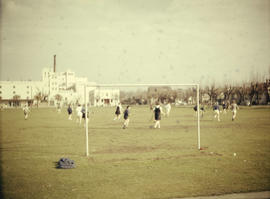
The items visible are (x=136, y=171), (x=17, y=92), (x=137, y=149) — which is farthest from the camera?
(x=17, y=92)

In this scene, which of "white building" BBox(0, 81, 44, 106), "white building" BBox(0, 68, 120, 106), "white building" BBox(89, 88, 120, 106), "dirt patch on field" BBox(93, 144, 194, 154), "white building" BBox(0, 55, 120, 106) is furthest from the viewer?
"white building" BBox(0, 55, 120, 106)

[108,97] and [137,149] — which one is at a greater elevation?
[108,97]

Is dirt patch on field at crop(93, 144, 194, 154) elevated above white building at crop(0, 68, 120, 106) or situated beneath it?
situated beneath

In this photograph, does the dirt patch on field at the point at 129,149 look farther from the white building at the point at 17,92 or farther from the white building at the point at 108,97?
the white building at the point at 17,92

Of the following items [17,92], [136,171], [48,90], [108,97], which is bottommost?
[136,171]

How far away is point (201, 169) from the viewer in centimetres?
798

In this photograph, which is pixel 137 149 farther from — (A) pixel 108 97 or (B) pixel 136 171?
(A) pixel 108 97

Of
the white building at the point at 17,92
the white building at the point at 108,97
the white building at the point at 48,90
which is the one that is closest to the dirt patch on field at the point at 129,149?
the white building at the point at 108,97

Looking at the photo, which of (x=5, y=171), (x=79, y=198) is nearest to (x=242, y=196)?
(x=79, y=198)

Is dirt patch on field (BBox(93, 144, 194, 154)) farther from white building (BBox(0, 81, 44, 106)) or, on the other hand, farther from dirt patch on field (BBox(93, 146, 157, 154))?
white building (BBox(0, 81, 44, 106))

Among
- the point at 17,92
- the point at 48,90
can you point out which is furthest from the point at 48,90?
the point at 17,92

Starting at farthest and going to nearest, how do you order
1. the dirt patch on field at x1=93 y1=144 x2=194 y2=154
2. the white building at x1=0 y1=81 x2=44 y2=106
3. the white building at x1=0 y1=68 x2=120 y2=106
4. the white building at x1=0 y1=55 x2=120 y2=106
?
1. the white building at x1=0 y1=55 x2=120 y2=106
2. the white building at x1=0 y1=68 x2=120 y2=106
3. the white building at x1=0 y1=81 x2=44 y2=106
4. the dirt patch on field at x1=93 y1=144 x2=194 y2=154

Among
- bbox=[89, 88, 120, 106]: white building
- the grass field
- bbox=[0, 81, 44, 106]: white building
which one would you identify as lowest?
the grass field

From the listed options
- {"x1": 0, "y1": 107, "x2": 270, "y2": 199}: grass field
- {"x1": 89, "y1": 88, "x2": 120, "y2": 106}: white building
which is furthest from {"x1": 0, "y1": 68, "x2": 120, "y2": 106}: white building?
{"x1": 0, "y1": 107, "x2": 270, "y2": 199}: grass field
